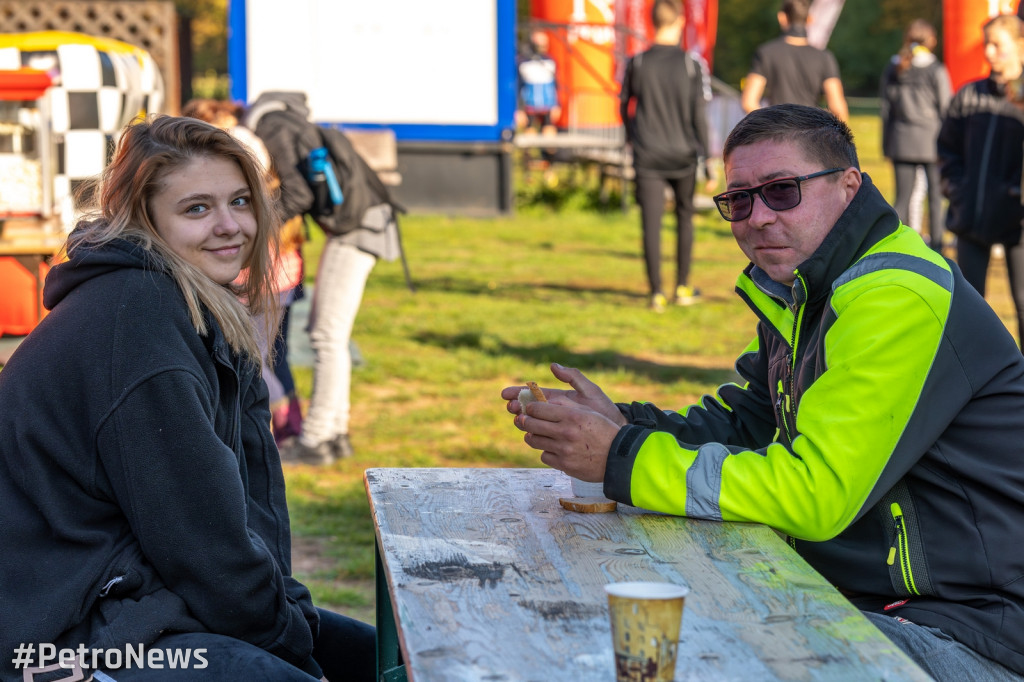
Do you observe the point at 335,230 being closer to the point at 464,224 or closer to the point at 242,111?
the point at 242,111

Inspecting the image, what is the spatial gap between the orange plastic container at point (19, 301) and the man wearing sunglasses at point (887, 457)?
3903 mm

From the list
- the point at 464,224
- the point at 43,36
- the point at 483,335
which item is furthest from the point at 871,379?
the point at 464,224

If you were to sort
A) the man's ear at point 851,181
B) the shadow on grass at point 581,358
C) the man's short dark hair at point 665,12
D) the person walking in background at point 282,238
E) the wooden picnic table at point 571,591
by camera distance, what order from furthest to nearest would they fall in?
1. the man's short dark hair at point 665,12
2. the shadow on grass at point 581,358
3. the person walking in background at point 282,238
4. the man's ear at point 851,181
5. the wooden picnic table at point 571,591

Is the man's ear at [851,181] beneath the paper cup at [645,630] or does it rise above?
above

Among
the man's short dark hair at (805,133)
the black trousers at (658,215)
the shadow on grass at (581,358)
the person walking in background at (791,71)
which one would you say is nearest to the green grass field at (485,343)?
the shadow on grass at (581,358)

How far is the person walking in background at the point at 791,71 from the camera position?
897 cm

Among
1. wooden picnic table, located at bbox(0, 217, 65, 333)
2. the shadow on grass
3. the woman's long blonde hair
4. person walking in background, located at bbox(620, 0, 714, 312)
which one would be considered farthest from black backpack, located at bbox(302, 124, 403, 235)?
person walking in background, located at bbox(620, 0, 714, 312)

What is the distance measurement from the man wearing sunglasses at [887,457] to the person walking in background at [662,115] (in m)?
6.72

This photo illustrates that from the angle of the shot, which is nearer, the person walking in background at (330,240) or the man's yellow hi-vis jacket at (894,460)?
the man's yellow hi-vis jacket at (894,460)

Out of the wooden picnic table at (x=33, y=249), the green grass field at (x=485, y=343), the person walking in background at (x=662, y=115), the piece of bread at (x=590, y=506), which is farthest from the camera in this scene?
the person walking in background at (x=662, y=115)

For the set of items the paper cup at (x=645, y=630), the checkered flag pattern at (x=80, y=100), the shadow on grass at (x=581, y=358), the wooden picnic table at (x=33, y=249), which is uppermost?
the checkered flag pattern at (x=80, y=100)

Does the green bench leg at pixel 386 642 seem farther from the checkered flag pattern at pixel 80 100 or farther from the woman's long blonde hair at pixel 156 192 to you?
the checkered flag pattern at pixel 80 100

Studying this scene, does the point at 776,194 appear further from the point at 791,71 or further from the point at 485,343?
the point at 791,71

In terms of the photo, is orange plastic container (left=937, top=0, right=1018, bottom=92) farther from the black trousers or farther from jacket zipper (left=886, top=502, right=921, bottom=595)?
jacket zipper (left=886, top=502, right=921, bottom=595)
